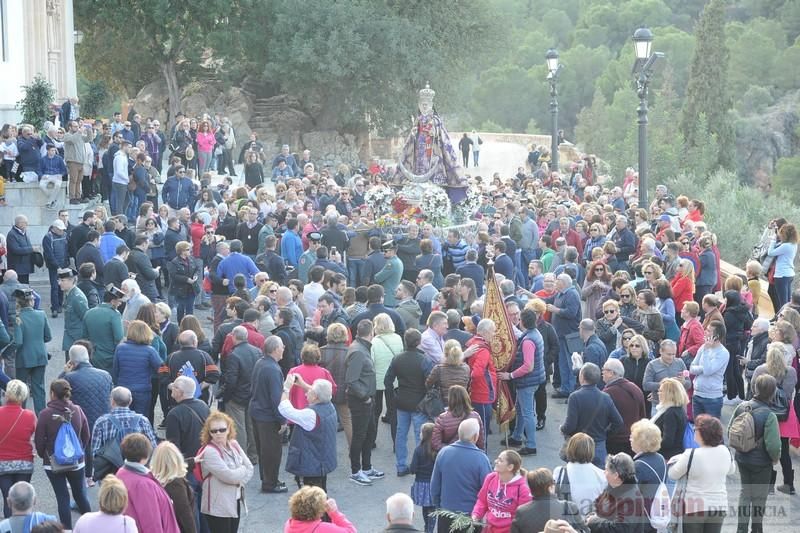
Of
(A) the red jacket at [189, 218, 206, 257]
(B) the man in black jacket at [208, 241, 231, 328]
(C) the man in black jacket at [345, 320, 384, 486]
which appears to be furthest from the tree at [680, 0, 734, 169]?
(C) the man in black jacket at [345, 320, 384, 486]

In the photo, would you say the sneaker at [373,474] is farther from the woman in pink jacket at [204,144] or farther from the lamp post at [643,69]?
the woman in pink jacket at [204,144]

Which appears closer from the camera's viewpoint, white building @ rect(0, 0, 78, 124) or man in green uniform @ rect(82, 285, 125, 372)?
man in green uniform @ rect(82, 285, 125, 372)

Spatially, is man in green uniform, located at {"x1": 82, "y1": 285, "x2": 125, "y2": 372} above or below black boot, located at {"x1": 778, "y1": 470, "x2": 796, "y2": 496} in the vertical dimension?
above

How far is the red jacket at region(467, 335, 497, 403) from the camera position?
1286 centimetres

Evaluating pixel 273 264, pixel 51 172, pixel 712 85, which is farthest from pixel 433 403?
pixel 712 85

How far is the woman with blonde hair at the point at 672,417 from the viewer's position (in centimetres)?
1093

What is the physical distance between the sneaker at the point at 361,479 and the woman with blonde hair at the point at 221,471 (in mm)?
2757

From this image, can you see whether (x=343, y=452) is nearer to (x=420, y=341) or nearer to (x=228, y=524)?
(x=420, y=341)

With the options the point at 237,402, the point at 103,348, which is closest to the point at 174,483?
the point at 237,402

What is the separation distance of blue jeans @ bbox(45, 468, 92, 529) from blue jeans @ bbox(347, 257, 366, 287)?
9364mm

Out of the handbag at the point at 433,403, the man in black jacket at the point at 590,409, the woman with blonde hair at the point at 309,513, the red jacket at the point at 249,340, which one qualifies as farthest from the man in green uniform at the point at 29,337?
the woman with blonde hair at the point at 309,513

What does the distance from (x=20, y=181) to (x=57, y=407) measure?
45.3ft

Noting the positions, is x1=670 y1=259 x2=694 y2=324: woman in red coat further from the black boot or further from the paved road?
the black boot

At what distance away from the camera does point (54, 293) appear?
19641 mm
